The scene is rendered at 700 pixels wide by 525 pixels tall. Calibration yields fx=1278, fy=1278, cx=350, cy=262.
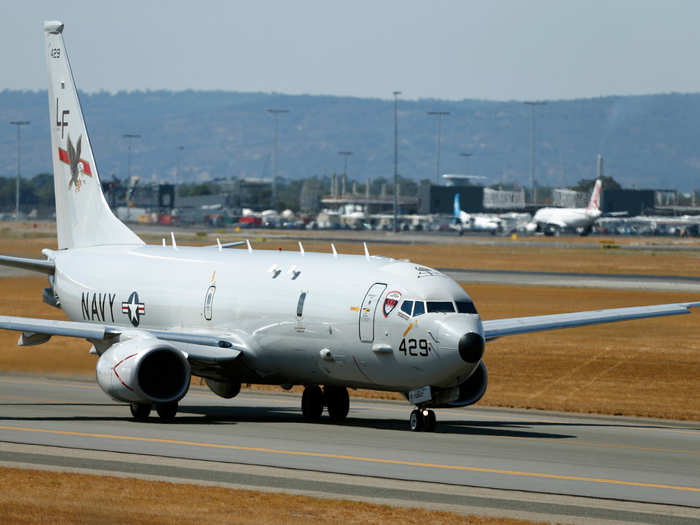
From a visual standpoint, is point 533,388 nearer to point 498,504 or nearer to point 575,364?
point 575,364

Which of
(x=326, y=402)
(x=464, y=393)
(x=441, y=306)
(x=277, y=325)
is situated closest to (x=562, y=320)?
(x=464, y=393)

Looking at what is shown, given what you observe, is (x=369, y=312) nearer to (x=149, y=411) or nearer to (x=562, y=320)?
(x=149, y=411)

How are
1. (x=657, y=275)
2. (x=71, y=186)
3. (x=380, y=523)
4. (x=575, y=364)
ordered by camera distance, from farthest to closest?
1. (x=657, y=275)
2. (x=575, y=364)
3. (x=71, y=186)
4. (x=380, y=523)

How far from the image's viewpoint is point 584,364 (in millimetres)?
49781

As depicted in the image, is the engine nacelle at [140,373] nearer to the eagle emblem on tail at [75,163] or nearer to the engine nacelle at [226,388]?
the engine nacelle at [226,388]

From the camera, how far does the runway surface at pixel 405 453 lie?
2406 centimetres

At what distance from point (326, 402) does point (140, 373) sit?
593 cm

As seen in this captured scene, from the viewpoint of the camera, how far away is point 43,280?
88.3 metres

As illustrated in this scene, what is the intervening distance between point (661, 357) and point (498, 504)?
29.2 m

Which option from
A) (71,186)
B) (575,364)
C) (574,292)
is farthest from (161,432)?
(574,292)

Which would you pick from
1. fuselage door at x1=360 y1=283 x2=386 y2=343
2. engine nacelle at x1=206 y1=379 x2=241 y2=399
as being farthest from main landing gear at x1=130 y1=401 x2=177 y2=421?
fuselage door at x1=360 y1=283 x2=386 y2=343

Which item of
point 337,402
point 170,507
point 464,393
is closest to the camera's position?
point 170,507

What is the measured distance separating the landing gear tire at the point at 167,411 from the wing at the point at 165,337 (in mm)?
1387

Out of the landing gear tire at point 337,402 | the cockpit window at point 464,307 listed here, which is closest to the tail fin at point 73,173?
the landing gear tire at point 337,402
